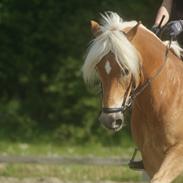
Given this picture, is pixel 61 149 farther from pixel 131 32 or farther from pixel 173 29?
pixel 131 32

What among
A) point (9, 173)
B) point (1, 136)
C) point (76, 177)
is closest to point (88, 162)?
point (76, 177)

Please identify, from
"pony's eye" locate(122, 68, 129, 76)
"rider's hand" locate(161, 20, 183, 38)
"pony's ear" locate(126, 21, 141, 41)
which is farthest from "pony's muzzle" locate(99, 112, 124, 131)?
"rider's hand" locate(161, 20, 183, 38)

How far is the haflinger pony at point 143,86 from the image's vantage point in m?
5.82

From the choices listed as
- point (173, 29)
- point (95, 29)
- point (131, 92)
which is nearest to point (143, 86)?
point (131, 92)

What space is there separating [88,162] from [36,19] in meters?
7.38

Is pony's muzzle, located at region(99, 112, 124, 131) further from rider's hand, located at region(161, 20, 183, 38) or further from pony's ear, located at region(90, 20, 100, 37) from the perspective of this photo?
rider's hand, located at region(161, 20, 183, 38)

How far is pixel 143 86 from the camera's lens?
6105 millimetres

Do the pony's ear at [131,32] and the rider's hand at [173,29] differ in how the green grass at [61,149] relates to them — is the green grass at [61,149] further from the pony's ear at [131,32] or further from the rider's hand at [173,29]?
the pony's ear at [131,32]

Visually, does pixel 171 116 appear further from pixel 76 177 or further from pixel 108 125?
pixel 76 177

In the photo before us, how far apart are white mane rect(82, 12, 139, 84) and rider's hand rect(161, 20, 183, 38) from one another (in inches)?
26.3

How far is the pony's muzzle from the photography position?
5762mm

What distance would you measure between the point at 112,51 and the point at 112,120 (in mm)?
475

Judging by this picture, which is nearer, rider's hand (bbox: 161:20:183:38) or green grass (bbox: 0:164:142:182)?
rider's hand (bbox: 161:20:183:38)

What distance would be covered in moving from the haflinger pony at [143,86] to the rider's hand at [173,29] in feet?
0.62
